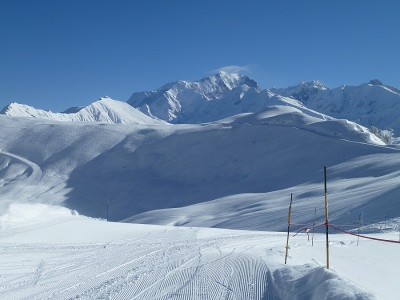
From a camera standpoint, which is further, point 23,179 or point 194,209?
point 23,179

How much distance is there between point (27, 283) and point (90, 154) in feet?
255

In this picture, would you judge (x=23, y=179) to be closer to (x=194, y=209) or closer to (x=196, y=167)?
(x=196, y=167)

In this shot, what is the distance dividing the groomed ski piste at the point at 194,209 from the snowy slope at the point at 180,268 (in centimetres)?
5

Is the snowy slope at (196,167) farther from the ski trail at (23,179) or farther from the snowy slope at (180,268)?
the snowy slope at (180,268)

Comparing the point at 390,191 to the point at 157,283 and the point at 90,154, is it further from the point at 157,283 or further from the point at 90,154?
the point at 90,154

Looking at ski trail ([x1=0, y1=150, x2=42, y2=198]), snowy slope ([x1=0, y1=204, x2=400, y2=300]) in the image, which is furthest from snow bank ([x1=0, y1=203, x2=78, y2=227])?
ski trail ([x1=0, y1=150, x2=42, y2=198])

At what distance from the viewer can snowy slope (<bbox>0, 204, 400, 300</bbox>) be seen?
938 cm

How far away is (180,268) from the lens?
40.2 feet

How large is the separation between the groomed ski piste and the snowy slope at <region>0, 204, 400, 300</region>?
2.0 inches

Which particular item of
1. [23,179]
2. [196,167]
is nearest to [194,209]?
[196,167]

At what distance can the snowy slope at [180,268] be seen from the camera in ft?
30.8

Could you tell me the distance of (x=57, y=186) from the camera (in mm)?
73312

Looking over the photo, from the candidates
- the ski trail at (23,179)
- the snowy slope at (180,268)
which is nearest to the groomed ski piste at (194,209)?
the snowy slope at (180,268)

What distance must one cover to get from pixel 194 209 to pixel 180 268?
124ft
